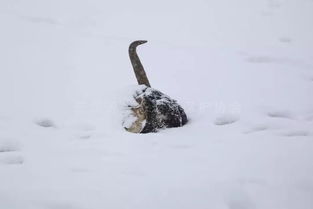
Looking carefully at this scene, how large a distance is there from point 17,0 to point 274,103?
578 cm

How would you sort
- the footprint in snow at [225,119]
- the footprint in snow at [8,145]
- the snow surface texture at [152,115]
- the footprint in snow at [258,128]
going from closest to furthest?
1. the footprint in snow at [8,145]
2. the footprint in snow at [258,128]
3. the snow surface texture at [152,115]
4. the footprint in snow at [225,119]

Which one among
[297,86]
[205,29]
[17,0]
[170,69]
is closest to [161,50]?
[170,69]

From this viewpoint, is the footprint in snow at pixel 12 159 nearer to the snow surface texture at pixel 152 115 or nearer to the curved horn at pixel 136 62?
the snow surface texture at pixel 152 115

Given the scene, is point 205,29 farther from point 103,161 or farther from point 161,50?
point 103,161

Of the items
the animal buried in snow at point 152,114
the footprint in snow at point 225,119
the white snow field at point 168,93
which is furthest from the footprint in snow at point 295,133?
the animal buried in snow at point 152,114

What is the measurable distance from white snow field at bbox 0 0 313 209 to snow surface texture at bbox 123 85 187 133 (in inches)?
4.8

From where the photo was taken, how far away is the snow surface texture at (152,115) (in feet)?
9.27

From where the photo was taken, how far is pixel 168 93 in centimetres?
370

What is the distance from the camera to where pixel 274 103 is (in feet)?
10.6

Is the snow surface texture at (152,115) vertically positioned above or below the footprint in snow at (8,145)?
above

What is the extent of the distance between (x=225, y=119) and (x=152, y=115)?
2.08ft

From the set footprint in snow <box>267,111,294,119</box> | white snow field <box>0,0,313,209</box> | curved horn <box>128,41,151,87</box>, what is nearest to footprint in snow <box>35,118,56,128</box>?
white snow field <box>0,0,313,209</box>

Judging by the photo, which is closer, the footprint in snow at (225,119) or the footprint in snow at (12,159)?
the footprint in snow at (12,159)

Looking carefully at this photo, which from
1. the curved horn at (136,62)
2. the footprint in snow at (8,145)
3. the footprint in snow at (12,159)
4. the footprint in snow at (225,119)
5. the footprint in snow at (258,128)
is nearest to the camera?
the footprint in snow at (12,159)
